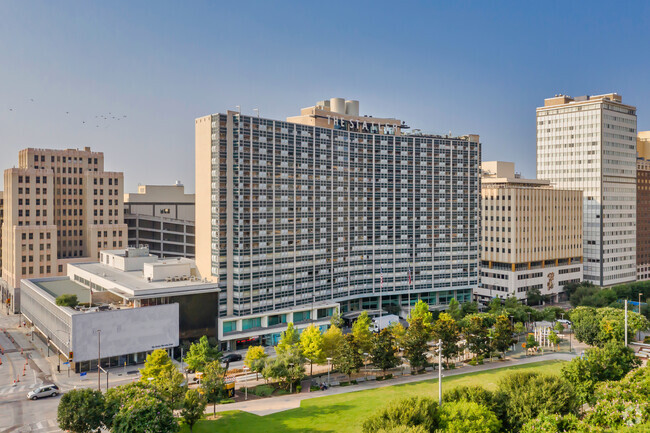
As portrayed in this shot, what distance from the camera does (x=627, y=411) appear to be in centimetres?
6438

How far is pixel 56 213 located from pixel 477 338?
139526 mm

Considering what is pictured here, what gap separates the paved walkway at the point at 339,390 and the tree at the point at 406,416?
25.4m

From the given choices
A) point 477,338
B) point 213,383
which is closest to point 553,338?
point 477,338

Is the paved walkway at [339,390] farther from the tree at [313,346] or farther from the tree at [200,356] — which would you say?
the tree at [200,356]

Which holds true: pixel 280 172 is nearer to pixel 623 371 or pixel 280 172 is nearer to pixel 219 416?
pixel 219 416

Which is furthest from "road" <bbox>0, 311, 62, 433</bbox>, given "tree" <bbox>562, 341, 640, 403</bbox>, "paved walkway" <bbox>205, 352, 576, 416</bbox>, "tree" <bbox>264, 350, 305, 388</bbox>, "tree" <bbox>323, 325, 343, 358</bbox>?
"tree" <bbox>562, 341, 640, 403</bbox>

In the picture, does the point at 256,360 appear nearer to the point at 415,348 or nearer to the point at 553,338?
the point at 415,348

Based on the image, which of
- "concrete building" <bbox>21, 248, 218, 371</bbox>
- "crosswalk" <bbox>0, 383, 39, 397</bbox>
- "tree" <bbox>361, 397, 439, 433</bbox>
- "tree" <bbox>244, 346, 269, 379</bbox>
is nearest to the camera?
Result: "tree" <bbox>361, 397, 439, 433</bbox>

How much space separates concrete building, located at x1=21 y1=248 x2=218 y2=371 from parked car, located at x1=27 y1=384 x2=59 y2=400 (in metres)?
11.5

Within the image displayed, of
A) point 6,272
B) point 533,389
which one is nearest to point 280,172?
point 533,389

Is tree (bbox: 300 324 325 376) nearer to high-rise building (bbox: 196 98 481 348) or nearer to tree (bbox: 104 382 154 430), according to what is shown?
high-rise building (bbox: 196 98 481 348)

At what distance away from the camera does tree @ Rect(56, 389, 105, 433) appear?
67562 millimetres

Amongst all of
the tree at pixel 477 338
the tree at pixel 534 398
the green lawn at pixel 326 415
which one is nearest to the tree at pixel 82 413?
the green lawn at pixel 326 415

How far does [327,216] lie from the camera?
474 feet
